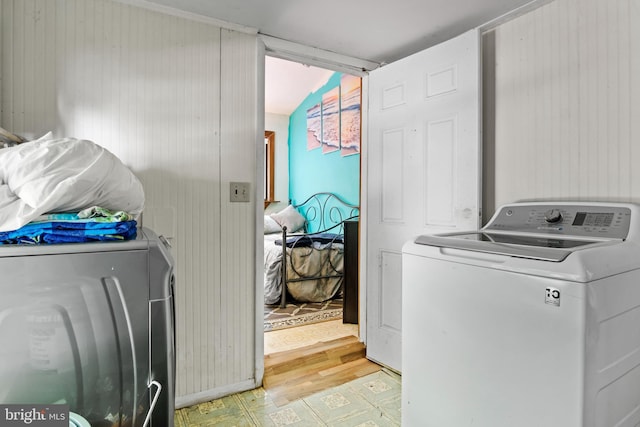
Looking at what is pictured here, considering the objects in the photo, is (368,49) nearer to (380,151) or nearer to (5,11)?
(380,151)

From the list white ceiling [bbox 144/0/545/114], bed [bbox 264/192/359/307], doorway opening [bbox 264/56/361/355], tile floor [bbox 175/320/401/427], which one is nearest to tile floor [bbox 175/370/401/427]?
tile floor [bbox 175/320/401/427]

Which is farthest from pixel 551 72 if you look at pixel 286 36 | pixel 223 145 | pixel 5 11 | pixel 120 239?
pixel 5 11

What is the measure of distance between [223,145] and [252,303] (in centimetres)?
91

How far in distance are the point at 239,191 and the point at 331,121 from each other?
2563 mm

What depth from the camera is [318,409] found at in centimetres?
182

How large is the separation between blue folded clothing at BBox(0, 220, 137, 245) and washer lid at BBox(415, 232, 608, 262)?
3.48 ft

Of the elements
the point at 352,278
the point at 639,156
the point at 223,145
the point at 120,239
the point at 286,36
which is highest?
the point at 286,36

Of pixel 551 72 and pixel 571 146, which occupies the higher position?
pixel 551 72

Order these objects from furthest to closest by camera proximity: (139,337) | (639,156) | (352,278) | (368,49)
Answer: (352,278) < (368,49) < (639,156) < (139,337)

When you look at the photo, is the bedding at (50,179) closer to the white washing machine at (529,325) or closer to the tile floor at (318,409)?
the white washing machine at (529,325)

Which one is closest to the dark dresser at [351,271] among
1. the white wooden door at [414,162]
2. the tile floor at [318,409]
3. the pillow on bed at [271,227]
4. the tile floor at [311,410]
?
the white wooden door at [414,162]

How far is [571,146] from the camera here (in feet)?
4.99

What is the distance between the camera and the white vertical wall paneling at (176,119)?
1.52m

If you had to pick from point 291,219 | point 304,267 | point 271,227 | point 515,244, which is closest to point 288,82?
point 291,219
